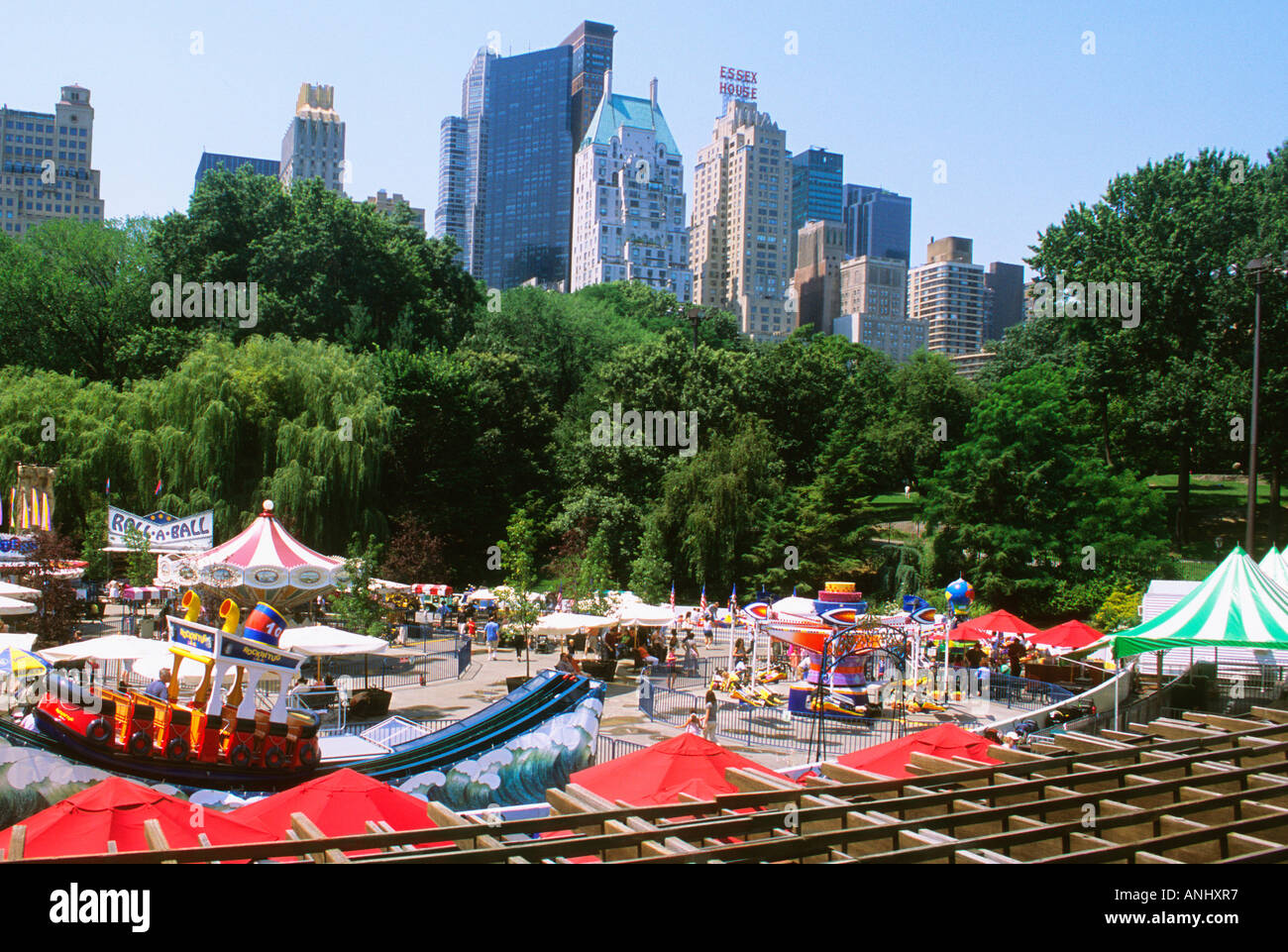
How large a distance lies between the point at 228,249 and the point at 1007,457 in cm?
4099

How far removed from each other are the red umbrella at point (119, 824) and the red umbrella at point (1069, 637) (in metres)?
24.2

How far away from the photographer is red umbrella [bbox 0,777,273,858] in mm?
8961

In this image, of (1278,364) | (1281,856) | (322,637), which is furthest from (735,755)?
(1278,364)

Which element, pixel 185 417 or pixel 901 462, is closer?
pixel 185 417

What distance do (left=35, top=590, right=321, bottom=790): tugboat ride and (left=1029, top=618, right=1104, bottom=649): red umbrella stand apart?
2098 centimetres

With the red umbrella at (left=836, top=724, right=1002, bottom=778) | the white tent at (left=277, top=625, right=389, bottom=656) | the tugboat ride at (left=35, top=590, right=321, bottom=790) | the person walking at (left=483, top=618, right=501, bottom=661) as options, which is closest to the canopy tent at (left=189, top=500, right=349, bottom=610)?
the white tent at (left=277, top=625, right=389, bottom=656)

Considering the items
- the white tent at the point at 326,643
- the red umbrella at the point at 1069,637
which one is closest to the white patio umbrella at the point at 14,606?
the white tent at the point at 326,643

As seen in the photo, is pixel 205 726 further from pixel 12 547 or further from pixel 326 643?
pixel 12 547

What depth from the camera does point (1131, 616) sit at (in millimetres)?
33719

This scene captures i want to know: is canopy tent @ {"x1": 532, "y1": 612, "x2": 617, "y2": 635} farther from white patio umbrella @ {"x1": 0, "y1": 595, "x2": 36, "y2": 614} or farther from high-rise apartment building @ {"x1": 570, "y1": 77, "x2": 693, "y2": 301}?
high-rise apartment building @ {"x1": 570, "y1": 77, "x2": 693, "y2": 301}

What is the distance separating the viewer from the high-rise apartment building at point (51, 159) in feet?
480

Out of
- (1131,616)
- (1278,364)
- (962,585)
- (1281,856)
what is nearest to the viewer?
(1281,856)
